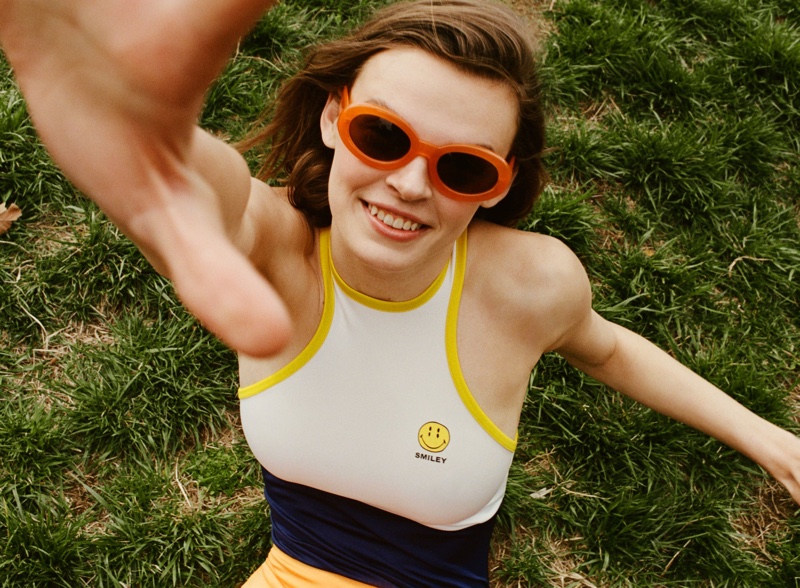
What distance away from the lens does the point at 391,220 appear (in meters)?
1.68

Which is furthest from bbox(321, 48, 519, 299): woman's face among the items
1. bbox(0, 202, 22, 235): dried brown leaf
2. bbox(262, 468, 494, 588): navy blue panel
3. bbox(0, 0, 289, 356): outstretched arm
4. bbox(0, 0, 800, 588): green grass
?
bbox(0, 202, 22, 235): dried brown leaf

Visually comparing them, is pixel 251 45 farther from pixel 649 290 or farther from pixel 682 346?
pixel 682 346

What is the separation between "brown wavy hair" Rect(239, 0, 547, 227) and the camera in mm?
1687

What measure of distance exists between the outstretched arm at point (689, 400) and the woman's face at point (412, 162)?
87cm

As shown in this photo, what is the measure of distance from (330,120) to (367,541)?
4.14 feet

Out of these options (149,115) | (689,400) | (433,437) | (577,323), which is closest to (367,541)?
(433,437)

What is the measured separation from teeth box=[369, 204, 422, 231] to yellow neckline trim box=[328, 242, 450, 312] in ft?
1.01

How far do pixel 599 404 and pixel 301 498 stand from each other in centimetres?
152

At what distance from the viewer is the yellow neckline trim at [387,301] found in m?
1.94

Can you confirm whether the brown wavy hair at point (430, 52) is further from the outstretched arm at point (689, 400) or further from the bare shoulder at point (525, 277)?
the outstretched arm at point (689, 400)

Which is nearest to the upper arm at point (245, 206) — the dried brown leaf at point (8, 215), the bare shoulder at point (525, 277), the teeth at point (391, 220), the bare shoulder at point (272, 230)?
the bare shoulder at point (272, 230)

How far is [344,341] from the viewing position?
1.96m

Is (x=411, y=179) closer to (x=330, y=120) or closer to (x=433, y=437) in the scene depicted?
(x=330, y=120)

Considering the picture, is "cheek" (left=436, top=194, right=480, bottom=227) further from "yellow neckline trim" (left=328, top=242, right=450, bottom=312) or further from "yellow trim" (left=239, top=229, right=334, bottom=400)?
"yellow trim" (left=239, top=229, right=334, bottom=400)
